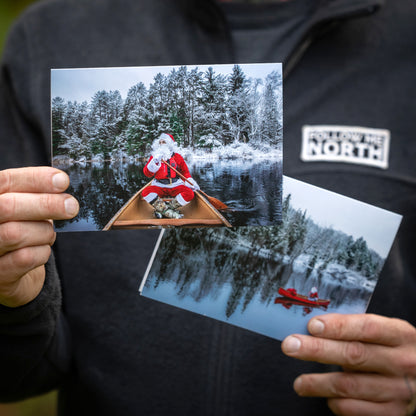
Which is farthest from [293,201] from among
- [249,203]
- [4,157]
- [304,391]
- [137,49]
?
[4,157]

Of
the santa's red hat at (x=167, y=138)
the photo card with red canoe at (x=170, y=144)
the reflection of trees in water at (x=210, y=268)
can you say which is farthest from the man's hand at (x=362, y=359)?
the santa's red hat at (x=167, y=138)

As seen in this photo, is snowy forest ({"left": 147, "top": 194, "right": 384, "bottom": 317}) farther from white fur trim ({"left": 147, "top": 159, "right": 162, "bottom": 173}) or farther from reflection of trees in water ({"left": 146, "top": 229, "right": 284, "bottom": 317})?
white fur trim ({"left": 147, "top": 159, "right": 162, "bottom": 173})

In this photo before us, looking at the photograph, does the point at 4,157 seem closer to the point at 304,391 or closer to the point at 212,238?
the point at 212,238

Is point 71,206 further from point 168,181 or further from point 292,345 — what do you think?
point 292,345

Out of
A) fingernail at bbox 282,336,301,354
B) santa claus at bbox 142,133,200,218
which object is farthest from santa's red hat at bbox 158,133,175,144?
fingernail at bbox 282,336,301,354

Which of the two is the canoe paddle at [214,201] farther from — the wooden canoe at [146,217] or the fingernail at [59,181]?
the fingernail at [59,181]

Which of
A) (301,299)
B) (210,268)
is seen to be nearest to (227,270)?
(210,268)
